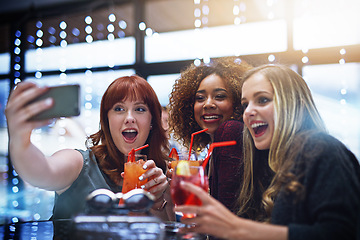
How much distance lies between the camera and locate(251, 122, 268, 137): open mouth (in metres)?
1.40

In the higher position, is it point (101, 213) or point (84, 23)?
point (84, 23)

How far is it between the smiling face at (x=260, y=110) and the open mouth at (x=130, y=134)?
78cm

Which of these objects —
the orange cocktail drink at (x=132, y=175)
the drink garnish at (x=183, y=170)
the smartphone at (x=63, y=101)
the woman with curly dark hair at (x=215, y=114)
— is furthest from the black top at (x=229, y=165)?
the smartphone at (x=63, y=101)

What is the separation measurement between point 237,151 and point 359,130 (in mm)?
2323

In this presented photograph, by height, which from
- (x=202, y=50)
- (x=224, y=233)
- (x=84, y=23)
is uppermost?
(x=84, y=23)

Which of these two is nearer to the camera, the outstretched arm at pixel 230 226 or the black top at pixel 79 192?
the outstretched arm at pixel 230 226

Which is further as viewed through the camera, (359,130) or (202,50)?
(202,50)

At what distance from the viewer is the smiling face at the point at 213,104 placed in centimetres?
214

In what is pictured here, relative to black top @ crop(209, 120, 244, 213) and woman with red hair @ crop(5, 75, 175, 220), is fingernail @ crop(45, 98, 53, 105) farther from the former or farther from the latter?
black top @ crop(209, 120, 244, 213)

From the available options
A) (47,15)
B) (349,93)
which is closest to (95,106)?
(47,15)

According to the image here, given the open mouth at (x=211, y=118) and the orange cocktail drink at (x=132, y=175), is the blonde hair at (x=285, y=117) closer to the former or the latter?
the orange cocktail drink at (x=132, y=175)

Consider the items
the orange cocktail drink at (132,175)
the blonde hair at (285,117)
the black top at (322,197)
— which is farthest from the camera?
the orange cocktail drink at (132,175)

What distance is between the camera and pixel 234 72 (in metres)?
2.23

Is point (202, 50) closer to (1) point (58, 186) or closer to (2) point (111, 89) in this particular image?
(2) point (111, 89)
